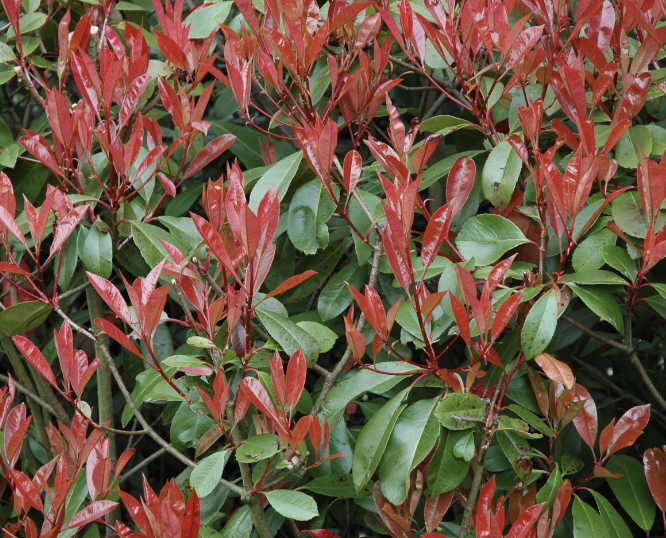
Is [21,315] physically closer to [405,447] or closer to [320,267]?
[320,267]

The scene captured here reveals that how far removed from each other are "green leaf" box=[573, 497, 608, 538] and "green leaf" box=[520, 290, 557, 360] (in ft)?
0.83

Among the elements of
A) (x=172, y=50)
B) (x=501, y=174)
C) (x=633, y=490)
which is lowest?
(x=633, y=490)

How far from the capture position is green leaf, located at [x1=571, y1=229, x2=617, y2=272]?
34.5 inches

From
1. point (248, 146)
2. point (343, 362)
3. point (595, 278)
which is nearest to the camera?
point (595, 278)

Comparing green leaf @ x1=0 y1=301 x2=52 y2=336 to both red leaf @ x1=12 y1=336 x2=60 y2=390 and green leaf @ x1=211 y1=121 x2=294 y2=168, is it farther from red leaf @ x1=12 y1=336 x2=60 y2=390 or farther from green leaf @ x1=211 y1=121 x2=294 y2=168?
green leaf @ x1=211 y1=121 x2=294 y2=168

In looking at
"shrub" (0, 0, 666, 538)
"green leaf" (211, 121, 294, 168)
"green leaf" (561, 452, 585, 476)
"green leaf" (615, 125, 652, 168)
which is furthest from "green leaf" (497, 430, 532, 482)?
"green leaf" (211, 121, 294, 168)

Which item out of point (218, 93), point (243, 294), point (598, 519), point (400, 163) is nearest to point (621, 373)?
point (598, 519)

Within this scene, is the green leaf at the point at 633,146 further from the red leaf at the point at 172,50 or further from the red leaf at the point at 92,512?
the red leaf at the point at 92,512

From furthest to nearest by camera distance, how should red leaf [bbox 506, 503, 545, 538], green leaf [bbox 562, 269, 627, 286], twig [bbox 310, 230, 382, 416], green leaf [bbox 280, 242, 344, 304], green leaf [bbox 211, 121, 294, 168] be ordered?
green leaf [bbox 211, 121, 294, 168] < green leaf [bbox 280, 242, 344, 304] < twig [bbox 310, 230, 382, 416] < green leaf [bbox 562, 269, 627, 286] < red leaf [bbox 506, 503, 545, 538]

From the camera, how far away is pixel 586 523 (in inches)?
34.1

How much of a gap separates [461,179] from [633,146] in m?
0.28

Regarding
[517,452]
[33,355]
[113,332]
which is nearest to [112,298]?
[113,332]

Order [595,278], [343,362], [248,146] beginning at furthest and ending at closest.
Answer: [248,146]
[343,362]
[595,278]

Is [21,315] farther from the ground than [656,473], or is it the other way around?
[21,315]
